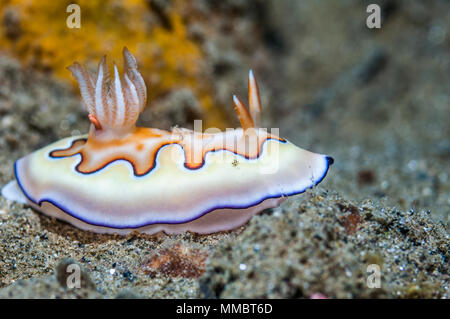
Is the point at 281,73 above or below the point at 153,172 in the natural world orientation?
above

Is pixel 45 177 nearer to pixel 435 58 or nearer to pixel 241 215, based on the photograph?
pixel 241 215

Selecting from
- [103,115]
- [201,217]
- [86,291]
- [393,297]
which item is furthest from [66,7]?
[393,297]

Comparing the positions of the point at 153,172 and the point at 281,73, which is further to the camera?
the point at 281,73

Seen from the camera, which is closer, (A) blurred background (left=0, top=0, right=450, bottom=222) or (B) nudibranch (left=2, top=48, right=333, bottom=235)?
(B) nudibranch (left=2, top=48, right=333, bottom=235)

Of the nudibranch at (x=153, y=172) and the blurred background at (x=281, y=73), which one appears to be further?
the blurred background at (x=281, y=73)
